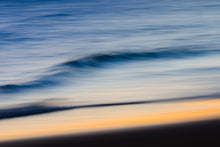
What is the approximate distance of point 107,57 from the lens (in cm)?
480

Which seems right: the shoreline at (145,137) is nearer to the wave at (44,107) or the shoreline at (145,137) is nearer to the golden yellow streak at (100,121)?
the golden yellow streak at (100,121)

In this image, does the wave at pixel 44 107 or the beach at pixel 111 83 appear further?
the wave at pixel 44 107

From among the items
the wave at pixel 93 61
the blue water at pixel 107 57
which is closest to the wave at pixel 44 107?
the blue water at pixel 107 57

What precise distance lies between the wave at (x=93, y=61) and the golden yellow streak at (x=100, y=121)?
1017mm

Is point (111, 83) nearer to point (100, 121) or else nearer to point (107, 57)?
point (100, 121)

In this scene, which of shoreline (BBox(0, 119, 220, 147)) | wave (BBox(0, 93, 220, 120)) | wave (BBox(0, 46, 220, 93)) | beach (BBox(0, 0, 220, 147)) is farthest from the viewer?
wave (BBox(0, 46, 220, 93))

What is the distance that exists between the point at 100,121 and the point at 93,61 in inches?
96.2

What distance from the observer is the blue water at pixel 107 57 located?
2.97 m

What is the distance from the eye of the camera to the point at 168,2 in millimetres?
11852

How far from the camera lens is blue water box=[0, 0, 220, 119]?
117 inches

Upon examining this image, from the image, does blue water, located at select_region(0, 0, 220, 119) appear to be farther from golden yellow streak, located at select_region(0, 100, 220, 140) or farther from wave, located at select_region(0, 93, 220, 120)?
golden yellow streak, located at select_region(0, 100, 220, 140)

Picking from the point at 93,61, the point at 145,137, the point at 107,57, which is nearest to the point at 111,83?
the point at 93,61

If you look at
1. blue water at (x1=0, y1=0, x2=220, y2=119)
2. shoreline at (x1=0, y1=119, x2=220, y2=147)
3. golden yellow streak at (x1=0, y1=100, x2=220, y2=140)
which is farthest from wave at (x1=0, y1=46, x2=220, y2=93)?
shoreline at (x1=0, y1=119, x2=220, y2=147)

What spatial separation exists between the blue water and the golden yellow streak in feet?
0.85
